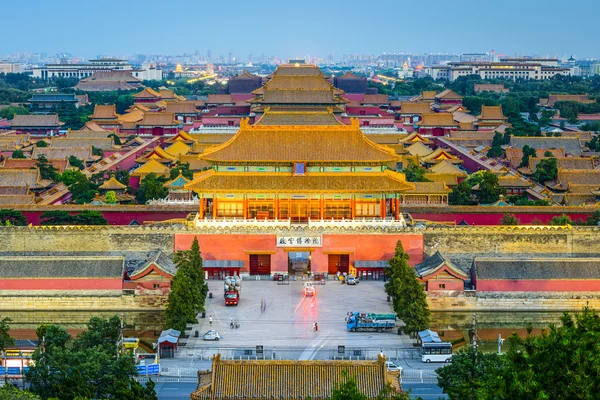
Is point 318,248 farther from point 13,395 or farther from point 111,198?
point 13,395

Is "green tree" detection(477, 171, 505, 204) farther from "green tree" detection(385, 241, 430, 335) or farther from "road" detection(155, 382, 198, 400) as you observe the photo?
"road" detection(155, 382, 198, 400)

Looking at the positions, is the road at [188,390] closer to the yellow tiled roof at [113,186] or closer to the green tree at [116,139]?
the yellow tiled roof at [113,186]

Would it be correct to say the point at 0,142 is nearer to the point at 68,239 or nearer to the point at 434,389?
the point at 68,239

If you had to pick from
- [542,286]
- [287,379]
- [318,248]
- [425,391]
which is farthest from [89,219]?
[287,379]

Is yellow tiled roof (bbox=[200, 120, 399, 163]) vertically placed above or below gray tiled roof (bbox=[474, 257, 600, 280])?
above

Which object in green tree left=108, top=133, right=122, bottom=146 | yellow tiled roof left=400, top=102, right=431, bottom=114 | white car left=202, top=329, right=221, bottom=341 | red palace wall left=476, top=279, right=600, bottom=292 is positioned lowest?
white car left=202, top=329, right=221, bottom=341

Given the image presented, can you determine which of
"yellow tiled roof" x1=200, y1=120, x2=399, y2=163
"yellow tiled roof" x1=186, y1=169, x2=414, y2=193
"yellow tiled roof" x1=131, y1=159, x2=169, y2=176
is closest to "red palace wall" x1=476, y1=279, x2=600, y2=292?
"yellow tiled roof" x1=186, y1=169, x2=414, y2=193

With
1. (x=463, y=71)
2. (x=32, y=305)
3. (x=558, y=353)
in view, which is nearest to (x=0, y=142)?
(x=32, y=305)

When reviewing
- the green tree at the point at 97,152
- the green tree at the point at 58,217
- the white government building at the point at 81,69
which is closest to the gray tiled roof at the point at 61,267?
the green tree at the point at 58,217
